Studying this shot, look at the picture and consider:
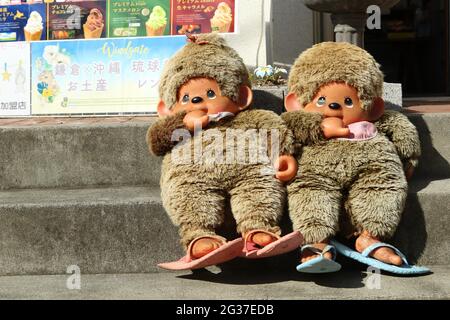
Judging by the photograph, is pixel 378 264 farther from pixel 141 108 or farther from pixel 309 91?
pixel 141 108

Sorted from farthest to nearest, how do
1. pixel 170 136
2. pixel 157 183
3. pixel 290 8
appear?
pixel 290 8 → pixel 157 183 → pixel 170 136

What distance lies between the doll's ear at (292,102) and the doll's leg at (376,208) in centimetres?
46

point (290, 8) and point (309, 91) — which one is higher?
point (290, 8)

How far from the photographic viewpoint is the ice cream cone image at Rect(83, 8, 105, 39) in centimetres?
394

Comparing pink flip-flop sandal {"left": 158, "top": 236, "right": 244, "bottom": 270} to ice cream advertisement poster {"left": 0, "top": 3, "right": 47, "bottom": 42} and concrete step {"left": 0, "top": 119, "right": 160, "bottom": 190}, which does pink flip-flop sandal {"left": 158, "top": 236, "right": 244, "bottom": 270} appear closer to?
concrete step {"left": 0, "top": 119, "right": 160, "bottom": 190}

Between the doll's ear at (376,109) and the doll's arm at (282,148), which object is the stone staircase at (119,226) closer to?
the doll's arm at (282,148)

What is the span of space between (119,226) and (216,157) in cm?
51

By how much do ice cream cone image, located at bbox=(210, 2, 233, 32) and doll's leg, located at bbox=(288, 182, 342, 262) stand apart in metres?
1.59

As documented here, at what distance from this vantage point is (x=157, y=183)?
312 cm

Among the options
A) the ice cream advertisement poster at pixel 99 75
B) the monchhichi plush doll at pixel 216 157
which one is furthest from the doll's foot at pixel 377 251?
the ice cream advertisement poster at pixel 99 75

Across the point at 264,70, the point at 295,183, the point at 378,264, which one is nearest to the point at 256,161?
the point at 295,183

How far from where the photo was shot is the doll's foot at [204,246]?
2.45 metres

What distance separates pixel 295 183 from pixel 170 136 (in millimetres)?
555

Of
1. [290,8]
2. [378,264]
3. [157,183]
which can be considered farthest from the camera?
[290,8]
